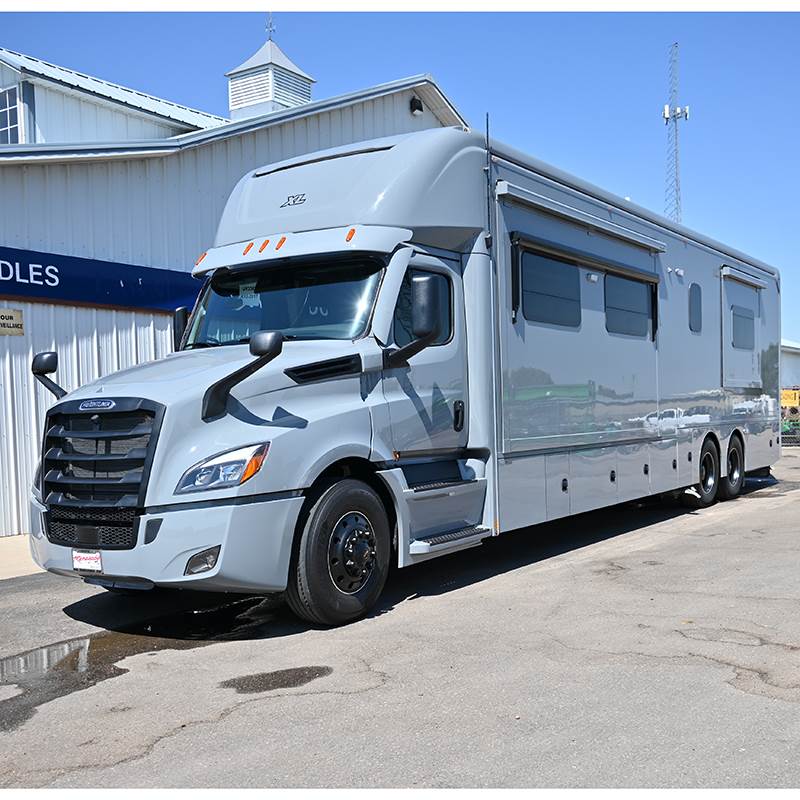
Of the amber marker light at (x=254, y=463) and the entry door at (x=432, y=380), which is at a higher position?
the entry door at (x=432, y=380)

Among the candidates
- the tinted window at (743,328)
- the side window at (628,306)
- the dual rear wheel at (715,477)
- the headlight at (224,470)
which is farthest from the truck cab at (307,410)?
the tinted window at (743,328)

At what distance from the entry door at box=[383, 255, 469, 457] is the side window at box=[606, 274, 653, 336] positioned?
9.10 feet

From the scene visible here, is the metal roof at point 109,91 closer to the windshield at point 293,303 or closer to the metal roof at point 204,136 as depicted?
the metal roof at point 204,136

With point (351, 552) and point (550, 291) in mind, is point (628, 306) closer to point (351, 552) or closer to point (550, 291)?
point (550, 291)

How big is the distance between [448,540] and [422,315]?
1794mm

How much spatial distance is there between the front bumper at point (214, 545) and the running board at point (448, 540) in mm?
1370

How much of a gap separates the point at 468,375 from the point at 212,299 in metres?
2.20

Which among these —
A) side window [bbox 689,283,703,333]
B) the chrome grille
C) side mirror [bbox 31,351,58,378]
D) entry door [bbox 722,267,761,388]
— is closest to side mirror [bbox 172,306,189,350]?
side mirror [bbox 31,351,58,378]

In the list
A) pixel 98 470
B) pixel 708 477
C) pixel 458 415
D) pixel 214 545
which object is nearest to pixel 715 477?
pixel 708 477

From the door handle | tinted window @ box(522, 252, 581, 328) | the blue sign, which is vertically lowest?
the door handle

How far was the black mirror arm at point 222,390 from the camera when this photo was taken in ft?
20.0

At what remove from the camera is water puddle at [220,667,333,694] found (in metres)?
5.32

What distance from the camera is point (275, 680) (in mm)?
5453

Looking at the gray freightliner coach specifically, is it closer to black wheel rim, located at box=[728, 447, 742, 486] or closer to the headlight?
the headlight
